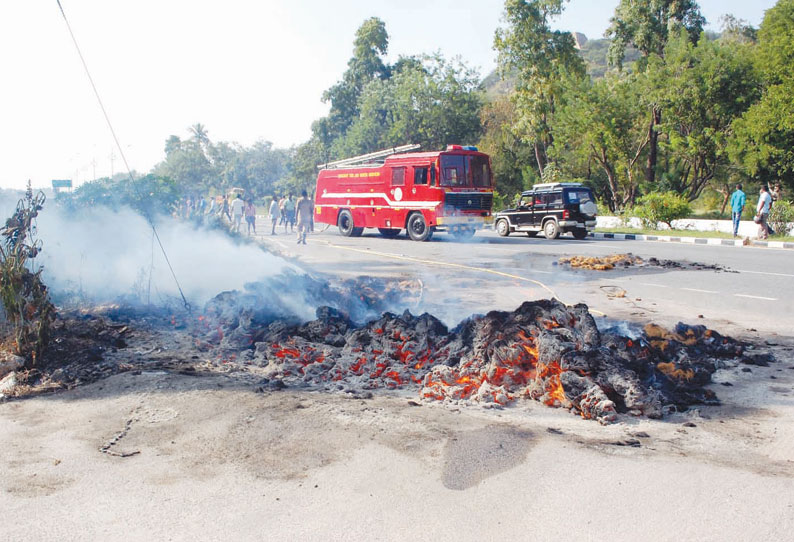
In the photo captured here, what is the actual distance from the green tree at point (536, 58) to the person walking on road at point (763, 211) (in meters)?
15.6

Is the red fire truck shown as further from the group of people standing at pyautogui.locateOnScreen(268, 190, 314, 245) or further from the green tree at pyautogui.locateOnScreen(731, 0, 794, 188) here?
the green tree at pyautogui.locateOnScreen(731, 0, 794, 188)

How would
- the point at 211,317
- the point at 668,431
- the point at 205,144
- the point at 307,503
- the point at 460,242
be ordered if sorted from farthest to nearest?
the point at 205,144 → the point at 460,242 → the point at 211,317 → the point at 668,431 → the point at 307,503

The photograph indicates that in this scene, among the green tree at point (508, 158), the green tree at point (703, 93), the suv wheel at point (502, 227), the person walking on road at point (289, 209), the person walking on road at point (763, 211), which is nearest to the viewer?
the person walking on road at point (763, 211)

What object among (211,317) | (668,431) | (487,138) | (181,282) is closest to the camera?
(668,431)

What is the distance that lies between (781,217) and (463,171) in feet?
35.9

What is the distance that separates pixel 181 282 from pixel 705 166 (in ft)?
89.6

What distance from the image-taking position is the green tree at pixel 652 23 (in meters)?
32.8

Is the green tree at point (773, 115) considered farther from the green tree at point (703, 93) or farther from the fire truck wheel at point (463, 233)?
the fire truck wheel at point (463, 233)

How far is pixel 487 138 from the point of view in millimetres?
42812

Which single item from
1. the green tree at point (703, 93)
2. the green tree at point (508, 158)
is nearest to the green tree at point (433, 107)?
the green tree at point (508, 158)

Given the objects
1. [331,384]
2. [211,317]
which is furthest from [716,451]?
[211,317]

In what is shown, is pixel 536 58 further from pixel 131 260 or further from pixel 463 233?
pixel 131 260

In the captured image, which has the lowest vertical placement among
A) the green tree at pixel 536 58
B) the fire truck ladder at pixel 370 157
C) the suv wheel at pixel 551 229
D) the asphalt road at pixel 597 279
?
the asphalt road at pixel 597 279

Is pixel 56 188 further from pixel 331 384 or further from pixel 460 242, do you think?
pixel 460 242
